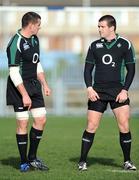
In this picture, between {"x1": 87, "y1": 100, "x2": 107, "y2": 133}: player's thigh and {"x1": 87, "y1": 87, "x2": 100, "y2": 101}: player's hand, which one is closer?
{"x1": 87, "y1": 87, "x2": 100, "y2": 101}: player's hand

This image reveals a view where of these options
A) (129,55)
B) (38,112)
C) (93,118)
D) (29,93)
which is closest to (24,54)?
(29,93)

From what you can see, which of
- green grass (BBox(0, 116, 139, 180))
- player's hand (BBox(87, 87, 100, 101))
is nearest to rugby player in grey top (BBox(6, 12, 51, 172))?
green grass (BBox(0, 116, 139, 180))

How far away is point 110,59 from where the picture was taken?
28.9 feet

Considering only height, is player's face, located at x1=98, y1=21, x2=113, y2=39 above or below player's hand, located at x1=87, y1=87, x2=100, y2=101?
above

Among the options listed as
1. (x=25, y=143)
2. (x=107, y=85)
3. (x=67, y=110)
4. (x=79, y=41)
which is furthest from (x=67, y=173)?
(x=79, y=41)

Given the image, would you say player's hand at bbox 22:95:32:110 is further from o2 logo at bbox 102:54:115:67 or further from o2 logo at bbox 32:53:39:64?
o2 logo at bbox 102:54:115:67

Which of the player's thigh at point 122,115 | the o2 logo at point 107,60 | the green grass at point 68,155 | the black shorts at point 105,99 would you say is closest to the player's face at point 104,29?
the o2 logo at point 107,60

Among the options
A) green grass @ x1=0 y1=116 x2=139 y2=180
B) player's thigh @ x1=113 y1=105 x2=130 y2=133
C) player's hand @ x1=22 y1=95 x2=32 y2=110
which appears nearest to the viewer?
green grass @ x1=0 y1=116 x2=139 y2=180

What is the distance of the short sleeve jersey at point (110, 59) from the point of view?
880cm

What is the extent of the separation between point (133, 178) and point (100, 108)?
3.78ft

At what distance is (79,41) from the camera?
25.0 meters

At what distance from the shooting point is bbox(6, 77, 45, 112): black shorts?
8.80 meters

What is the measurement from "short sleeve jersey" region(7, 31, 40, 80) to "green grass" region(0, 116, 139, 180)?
134 centimetres

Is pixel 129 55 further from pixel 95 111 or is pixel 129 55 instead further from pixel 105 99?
pixel 95 111
